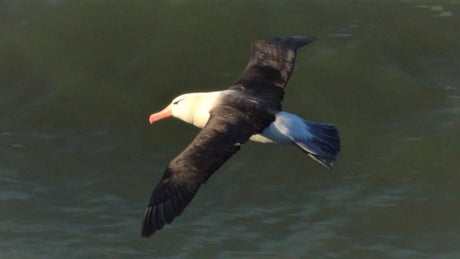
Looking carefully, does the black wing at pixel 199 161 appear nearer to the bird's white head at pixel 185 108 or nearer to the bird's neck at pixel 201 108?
the bird's neck at pixel 201 108

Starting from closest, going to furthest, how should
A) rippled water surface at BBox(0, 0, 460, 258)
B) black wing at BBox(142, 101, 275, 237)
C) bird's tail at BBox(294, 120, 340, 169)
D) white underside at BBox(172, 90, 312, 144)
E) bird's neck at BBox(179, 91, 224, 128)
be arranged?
1. black wing at BBox(142, 101, 275, 237)
2. bird's tail at BBox(294, 120, 340, 169)
3. white underside at BBox(172, 90, 312, 144)
4. bird's neck at BBox(179, 91, 224, 128)
5. rippled water surface at BBox(0, 0, 460, 258)

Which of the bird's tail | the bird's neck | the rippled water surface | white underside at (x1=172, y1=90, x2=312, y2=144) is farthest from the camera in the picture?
the rippled water surface

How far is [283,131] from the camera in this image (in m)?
10.7

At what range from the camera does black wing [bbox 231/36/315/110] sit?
11.1 meters

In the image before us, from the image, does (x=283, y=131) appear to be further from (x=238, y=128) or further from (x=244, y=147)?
(x=244, y=147)

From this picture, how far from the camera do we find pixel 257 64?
37.7ft

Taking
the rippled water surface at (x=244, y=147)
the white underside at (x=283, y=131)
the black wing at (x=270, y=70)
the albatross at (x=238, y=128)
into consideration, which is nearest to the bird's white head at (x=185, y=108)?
the albatross at (x=238, y=128)

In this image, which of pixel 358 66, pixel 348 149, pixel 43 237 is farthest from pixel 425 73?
pixel 43 237

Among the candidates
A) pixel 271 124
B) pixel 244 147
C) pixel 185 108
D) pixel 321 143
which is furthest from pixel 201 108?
pixel 244 147

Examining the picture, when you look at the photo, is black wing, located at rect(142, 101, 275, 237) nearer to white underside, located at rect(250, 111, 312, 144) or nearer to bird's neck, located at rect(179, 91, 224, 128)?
white underside, located at rect(250, 111, 312, 144)

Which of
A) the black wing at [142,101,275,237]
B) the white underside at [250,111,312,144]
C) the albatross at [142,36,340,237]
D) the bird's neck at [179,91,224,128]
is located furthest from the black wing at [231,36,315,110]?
the black wing at [142,101,275,237]

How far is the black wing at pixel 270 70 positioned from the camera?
11.1 m

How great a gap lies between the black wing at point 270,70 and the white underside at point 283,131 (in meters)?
0.20

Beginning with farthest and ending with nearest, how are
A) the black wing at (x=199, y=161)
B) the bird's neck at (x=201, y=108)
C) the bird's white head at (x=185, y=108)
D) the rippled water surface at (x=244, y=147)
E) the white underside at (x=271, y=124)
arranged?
the rippled water surface at (x=244, y=147) < the bird's white head at (x=185, y=108) < the bird's neck at (x=201, y=108) < the white underside at (x=271, y=124) < the black wing at (x=199, y=161)
